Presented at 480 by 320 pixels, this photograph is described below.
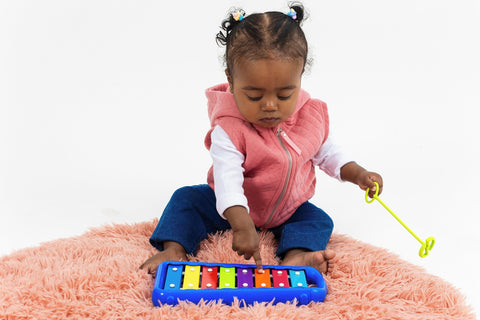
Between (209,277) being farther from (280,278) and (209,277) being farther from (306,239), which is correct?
(306,239)

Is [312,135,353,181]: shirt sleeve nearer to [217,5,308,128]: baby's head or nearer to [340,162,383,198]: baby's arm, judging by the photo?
[340,162,383,198]: baby's arm

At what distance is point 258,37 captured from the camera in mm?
1256

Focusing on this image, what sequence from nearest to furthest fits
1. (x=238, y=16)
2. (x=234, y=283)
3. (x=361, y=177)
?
1. (x=234, y=283)
2. (x=238, y=16)
3. (x=361, y=177)

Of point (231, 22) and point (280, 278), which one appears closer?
point (280, 278)

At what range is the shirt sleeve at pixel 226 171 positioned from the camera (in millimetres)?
1290

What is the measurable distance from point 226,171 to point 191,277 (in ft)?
0.84

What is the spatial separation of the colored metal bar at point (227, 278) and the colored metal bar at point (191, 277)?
48 mm

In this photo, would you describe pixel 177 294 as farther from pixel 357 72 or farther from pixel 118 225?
pixel 357 72

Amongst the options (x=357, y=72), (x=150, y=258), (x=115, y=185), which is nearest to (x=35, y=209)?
(x=115, y=185)

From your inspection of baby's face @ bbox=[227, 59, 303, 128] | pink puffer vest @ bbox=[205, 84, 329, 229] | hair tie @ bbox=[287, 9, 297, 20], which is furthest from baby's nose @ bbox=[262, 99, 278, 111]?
hair tie @ bbox=[287, 9, 297, 20]

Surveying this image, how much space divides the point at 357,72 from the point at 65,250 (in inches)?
55.5

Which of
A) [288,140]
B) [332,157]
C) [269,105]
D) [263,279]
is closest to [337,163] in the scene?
[332,157]

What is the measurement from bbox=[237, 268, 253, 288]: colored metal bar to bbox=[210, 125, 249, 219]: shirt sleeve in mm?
132

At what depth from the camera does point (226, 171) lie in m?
1.34
